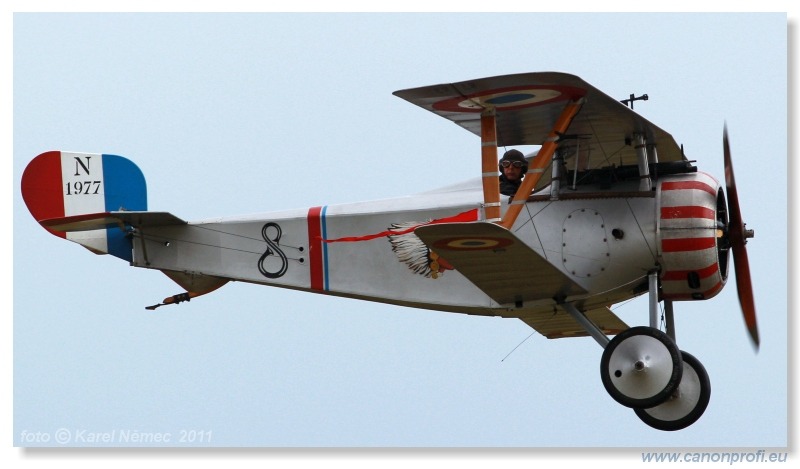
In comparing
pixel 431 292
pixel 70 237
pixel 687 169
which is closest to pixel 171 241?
pixel 70 237

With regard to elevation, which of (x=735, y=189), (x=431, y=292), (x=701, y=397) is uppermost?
(x=735, y=189)

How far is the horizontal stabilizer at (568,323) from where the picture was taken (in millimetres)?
11203

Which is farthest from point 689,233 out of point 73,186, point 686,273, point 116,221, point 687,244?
point 73,186

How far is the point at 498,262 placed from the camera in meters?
9.33

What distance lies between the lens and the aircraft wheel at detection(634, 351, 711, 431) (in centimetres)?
1026

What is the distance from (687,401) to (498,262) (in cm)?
206

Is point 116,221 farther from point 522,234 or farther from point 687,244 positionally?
point 687,244

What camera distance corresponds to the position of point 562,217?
9.88m

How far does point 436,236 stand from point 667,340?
1.87 meters

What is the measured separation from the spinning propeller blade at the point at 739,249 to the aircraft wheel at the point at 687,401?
0.57 meters

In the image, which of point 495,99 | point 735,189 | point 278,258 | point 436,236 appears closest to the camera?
point 436,236

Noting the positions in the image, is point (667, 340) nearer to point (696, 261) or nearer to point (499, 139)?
point (696, 261)

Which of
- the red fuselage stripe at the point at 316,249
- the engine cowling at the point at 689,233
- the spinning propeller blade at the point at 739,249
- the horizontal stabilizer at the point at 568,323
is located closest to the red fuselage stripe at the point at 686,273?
the engine cowling at the point at 689,233

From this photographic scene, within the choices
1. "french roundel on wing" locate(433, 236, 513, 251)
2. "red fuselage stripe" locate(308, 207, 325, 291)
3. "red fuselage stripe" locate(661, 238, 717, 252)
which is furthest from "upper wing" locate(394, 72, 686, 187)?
"red fuselage stripe" locate(308, 207, 325, 291)
